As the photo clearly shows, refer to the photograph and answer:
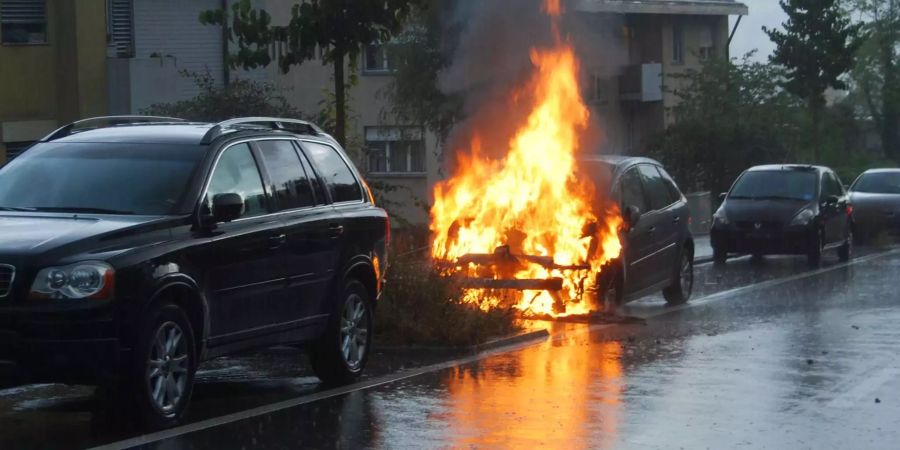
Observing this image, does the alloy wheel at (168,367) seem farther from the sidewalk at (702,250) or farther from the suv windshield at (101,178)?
the sidewalk at (702,250)

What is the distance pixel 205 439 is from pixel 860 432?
378 cm

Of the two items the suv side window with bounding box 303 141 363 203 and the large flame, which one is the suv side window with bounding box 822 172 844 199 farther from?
the suv side window with bounding box 303 141 363 203

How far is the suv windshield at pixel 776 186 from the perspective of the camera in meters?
25.9

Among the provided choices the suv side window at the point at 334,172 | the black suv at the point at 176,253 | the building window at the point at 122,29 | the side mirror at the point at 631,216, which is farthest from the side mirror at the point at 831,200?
the suv side window at the point at 334,172

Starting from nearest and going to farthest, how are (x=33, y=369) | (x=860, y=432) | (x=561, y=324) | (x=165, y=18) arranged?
(x=33, y=369) < (x=860, y=432) < (x=561, y=324) < (x=165, y=18)

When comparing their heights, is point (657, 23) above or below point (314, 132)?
above

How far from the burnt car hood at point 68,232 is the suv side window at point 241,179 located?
2.55 feet

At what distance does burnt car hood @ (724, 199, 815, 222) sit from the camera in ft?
81.9

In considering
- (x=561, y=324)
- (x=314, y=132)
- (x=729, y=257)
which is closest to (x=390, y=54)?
(x=729, y=257)

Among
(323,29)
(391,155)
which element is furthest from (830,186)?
(391,155)

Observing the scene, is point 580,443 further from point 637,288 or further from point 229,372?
point 637,288

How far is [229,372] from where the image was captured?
38.9 feet

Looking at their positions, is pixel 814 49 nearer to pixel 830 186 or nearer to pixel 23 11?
pixel 830 186

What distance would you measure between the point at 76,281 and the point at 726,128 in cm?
3739
